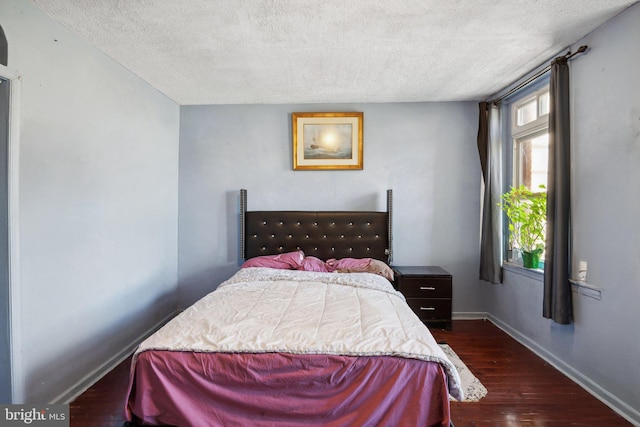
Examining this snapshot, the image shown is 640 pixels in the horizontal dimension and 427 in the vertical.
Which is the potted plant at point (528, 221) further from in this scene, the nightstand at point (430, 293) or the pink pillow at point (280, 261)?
the pink pillow at point (280, 261)

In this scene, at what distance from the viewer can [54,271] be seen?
195 centimetres

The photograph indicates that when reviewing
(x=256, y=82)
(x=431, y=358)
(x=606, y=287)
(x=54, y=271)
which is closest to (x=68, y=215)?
(x=54, y=271)

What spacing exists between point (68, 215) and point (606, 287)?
3.83 m

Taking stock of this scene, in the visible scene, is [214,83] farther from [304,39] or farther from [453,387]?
[453,387]

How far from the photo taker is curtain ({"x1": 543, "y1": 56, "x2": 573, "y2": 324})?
227 cm

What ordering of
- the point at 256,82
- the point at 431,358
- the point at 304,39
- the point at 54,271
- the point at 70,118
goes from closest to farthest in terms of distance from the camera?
the point at 431,358
the point at 54,271
the point at 70,118
the point at 304,39
the point at 256,82

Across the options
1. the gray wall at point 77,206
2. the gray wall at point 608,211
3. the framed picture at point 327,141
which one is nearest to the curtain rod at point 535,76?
the gray wall at point 608,211

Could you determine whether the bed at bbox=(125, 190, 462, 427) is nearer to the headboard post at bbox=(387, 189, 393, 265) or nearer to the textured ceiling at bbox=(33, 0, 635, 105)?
the headboard post at bbox=(387, 189, 393, 265)

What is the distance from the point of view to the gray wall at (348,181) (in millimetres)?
3566

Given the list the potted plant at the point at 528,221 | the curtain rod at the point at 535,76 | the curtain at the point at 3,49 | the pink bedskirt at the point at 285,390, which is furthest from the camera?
the potted plant at the point at 528,221

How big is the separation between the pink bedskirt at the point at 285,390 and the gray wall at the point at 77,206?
2.89 feet

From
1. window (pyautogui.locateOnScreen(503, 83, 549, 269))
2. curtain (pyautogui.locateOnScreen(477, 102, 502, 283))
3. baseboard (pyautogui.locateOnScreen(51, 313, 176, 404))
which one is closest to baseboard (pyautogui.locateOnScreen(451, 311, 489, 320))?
curtain (pyautogui.locateOnScreen(477, 102, 502, 283))

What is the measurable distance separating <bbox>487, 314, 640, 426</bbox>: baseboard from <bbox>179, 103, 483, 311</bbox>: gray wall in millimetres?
743

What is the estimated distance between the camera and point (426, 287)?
10.4 ft
